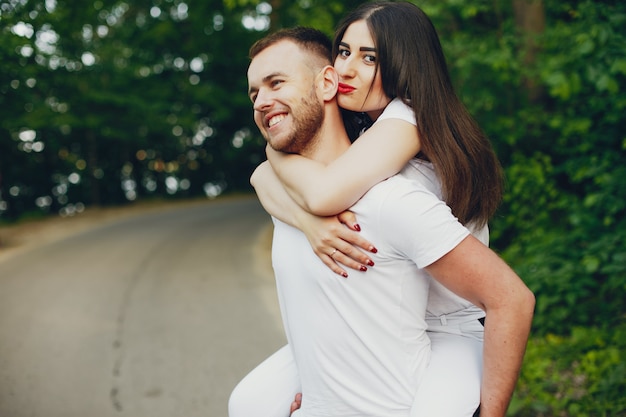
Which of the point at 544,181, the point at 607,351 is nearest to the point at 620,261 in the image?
the point at 607,351

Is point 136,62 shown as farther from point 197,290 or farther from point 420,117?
point 420,117

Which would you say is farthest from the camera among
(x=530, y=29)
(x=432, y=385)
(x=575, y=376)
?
(x=530, y=29)

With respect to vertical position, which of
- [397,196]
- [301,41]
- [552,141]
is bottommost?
[552,141]

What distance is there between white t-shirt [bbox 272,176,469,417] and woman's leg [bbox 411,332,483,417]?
4 centimetres

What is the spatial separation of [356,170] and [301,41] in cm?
59

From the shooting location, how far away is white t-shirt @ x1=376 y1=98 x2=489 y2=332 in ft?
5.93

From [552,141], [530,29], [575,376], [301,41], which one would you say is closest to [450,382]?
[301,41]

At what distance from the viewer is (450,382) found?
5.35 ft

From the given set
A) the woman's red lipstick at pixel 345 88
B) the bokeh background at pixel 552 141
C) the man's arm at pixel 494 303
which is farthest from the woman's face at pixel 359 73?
the bokeh background at pixel 552 141

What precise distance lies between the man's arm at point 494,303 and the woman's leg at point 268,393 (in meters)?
0.63

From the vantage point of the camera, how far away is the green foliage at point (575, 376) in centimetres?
381

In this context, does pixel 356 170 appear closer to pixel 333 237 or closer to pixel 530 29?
pixel 333 237

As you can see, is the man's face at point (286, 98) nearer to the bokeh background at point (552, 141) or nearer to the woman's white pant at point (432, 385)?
the woman's white pant at point (432, 385)

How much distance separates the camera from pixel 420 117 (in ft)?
5.83
